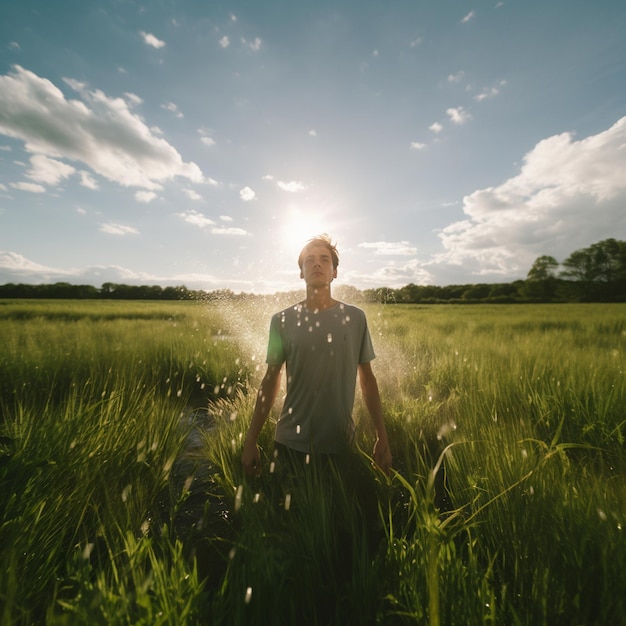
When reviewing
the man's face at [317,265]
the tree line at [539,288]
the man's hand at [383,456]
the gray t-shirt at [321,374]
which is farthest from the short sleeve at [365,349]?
the tree line at [539,288]

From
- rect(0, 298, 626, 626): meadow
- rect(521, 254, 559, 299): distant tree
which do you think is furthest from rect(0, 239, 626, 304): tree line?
rect(0, 298, 626, 626): meadow

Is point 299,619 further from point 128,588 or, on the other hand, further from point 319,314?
point 319,314

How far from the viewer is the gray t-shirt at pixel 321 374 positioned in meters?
2.31

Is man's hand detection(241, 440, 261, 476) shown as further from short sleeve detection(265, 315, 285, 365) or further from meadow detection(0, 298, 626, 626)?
short sleeve detection(265, 315, 285, 365)

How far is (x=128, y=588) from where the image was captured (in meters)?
1.34

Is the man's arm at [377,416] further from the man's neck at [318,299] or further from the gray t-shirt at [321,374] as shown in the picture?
the man's neck at [318,299]

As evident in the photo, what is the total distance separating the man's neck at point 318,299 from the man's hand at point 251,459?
1041mm

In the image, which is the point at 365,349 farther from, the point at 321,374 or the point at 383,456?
the point at 383,456

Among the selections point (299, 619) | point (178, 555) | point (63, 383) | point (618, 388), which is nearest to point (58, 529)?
point (178, 555)

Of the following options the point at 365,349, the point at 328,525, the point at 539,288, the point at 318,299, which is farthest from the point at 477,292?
the point at 328,525

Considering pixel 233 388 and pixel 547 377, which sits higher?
pixel 547 377

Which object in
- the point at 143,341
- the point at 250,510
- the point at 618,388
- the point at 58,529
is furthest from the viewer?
the point at 143,341

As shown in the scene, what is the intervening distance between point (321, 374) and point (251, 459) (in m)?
0.74

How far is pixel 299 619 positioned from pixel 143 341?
254 inches
